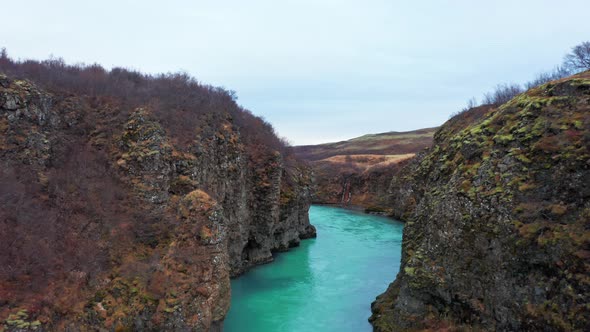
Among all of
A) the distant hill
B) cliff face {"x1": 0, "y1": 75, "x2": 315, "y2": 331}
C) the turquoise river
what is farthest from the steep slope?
cliff face {"x1": 0, "y1": 75, "x2": 315, "y2": 331}

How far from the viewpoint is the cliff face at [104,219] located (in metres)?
14.8

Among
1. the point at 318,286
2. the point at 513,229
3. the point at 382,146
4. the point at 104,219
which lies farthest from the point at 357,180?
the point at 513,229

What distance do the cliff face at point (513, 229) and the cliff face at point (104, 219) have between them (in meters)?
11.0

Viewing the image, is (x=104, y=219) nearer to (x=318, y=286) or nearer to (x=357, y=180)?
(x=318, y=286)

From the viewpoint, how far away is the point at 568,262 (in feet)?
41.9

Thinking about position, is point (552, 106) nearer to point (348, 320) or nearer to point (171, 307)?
point (348, 320)

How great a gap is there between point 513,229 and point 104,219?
1995 centimetres

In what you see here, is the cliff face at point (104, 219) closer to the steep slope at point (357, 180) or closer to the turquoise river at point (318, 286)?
the turquoise river at point (318, 286)

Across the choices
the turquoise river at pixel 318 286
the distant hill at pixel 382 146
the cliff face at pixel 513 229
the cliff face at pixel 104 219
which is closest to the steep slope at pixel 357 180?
the distant hill at pixel 382 146

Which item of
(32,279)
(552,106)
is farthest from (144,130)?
(552,106)

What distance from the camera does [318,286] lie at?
95.4ft

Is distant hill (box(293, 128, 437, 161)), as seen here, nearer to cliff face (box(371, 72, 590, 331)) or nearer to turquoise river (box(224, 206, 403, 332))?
turquoise river (box(224, 206, 403, 332))

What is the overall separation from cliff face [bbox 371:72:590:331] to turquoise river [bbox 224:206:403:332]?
415 cm

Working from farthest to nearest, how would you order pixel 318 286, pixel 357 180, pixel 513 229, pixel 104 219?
pixel 357 180, pixel 318 286, pixel 104 219, pixel 513 229
